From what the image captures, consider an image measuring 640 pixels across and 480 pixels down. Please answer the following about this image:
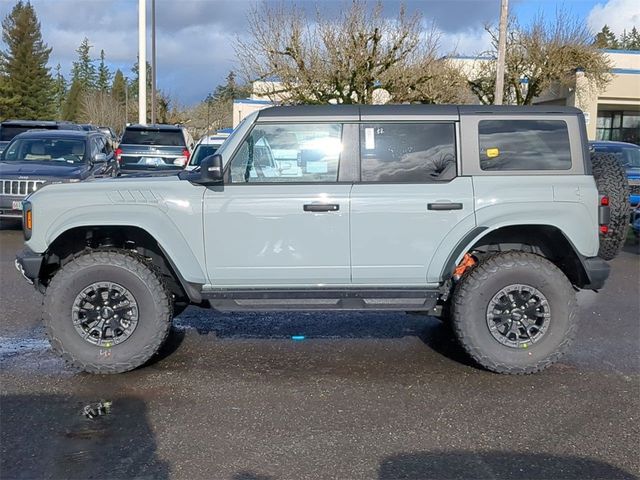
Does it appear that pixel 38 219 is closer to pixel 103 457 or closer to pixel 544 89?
pixel 103 457

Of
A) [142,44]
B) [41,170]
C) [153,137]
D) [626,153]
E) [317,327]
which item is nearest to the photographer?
[317,327]

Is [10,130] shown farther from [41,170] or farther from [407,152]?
[407,152]

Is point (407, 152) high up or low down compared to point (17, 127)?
down

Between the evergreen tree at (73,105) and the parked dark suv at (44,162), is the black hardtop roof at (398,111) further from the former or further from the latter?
the evergreen tree at (73,105)

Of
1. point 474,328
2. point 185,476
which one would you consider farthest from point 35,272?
point 474,328

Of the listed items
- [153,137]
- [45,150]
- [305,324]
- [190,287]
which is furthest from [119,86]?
[190,287]

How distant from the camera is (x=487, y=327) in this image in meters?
4.92

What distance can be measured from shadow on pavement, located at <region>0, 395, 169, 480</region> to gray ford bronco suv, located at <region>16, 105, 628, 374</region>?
0.58m

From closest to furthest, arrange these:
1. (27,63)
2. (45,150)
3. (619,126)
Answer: (45,150) → (619,126) → (27,63)

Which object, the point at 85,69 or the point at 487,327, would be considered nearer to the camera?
the point at 487,327

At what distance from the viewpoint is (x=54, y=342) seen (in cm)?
483

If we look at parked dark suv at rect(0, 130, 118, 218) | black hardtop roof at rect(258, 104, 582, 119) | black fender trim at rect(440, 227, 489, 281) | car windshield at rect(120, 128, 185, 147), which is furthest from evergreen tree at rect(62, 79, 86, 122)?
black fender trim at rect(440, 227, 489, 281)

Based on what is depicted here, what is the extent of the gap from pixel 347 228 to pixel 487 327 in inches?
51.5

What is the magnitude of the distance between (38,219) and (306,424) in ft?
8.32
